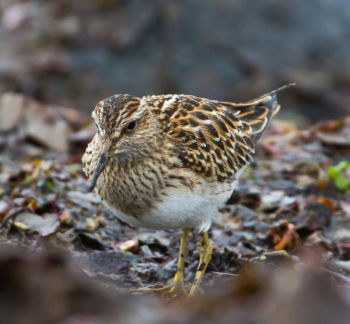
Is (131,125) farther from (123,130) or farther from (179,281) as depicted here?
(179,281)

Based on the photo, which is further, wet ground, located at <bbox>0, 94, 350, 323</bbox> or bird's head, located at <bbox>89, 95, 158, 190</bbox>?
bird's head, located at <bbox>89, 95, 158, 190</bbox>

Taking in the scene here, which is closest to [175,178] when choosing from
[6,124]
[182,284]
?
[182,284]

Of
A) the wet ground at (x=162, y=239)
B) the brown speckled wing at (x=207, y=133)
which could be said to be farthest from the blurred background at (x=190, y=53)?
the brown speckled wing at (x=207, y=133)

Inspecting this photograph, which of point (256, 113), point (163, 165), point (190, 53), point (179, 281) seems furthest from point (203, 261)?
point (190, 53)

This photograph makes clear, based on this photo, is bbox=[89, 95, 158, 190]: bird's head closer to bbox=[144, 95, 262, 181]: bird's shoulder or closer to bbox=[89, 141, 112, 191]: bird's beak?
bbox=[89, 141, 112, 191]: bird's beak

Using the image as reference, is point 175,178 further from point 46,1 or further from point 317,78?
point 46,1

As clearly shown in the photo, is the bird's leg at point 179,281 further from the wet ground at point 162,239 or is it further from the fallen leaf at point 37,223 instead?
the fallen leaf at point 37,223

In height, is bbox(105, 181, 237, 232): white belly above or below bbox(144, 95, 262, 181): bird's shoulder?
below

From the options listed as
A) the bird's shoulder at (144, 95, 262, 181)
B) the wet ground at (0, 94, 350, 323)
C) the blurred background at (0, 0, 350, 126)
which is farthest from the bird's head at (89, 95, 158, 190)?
the blurred background at (0, 0, 350, 126)
